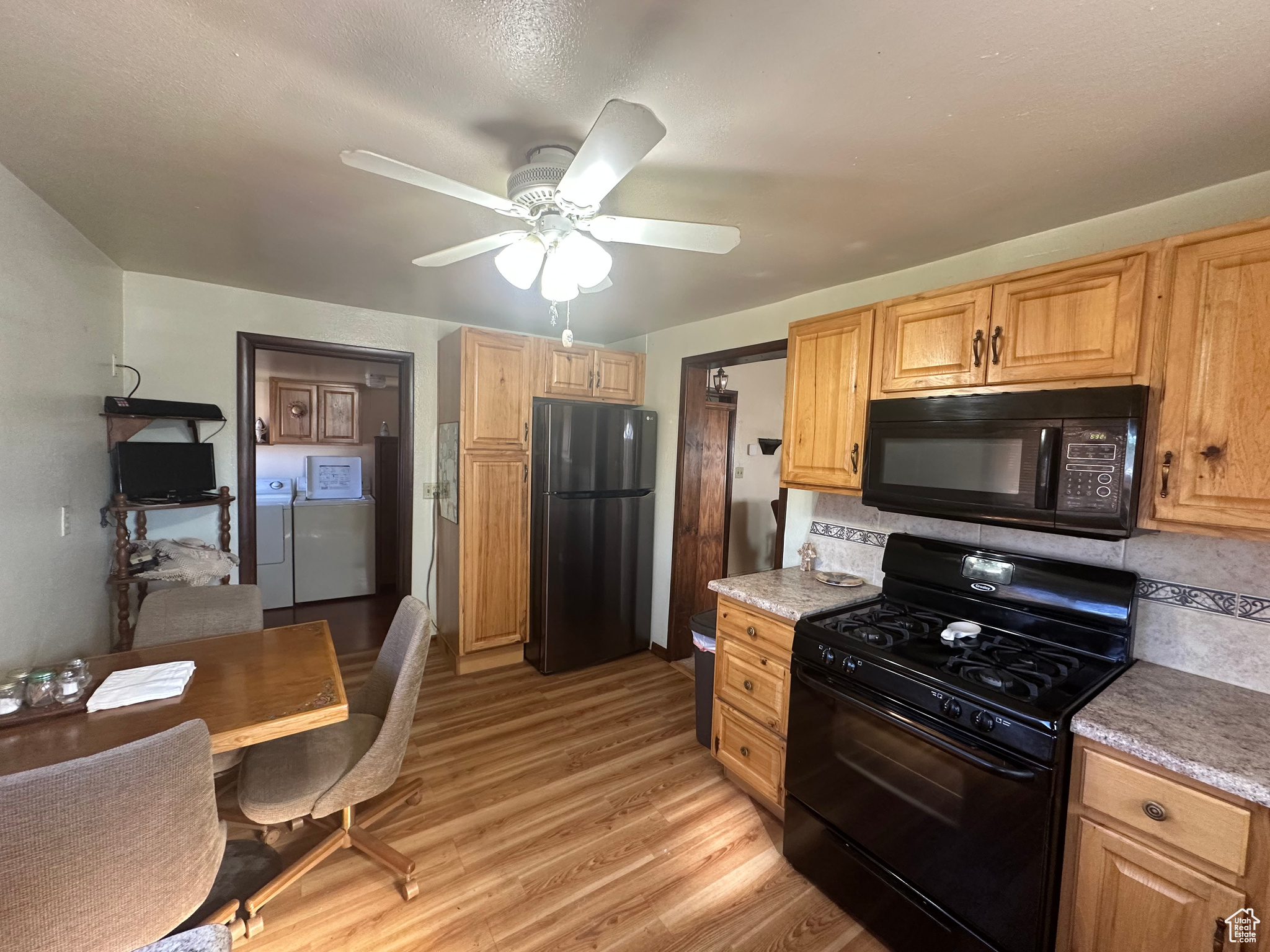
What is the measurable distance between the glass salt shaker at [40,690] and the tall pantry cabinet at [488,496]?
1.81 meters

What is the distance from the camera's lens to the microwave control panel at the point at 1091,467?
4.44 feet

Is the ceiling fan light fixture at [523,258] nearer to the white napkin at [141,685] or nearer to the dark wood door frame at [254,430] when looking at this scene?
the white napkin at [141,685]

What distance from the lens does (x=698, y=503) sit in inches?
138

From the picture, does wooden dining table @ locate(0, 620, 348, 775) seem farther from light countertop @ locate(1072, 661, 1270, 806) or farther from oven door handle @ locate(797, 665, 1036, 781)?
light countertop @ locate(1072, 661, 1270, 806)

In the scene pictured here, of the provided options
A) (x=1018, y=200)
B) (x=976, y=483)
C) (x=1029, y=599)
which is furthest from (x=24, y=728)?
(x=1018, y=200)

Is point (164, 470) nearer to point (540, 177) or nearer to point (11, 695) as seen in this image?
point (11, 695)

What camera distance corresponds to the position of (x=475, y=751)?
2467 mm

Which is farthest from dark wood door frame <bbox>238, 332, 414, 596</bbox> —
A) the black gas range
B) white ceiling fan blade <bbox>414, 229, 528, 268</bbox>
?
the black gas range

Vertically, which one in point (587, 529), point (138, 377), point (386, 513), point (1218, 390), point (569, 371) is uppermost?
point (569, 371)

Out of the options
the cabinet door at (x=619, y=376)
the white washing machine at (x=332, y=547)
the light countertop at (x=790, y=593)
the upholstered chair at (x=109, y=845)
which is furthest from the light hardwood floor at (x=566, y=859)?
the white washing machine at (x=332, y=547)

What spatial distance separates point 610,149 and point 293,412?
4722 mm

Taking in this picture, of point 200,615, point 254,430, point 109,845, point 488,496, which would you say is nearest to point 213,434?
point 254,430

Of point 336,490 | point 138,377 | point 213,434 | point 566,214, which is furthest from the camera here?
point 336,490

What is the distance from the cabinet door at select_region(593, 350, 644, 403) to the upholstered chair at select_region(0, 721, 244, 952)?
2.81m
